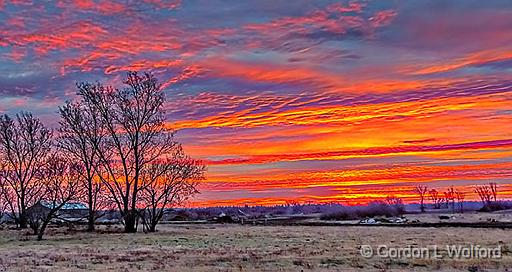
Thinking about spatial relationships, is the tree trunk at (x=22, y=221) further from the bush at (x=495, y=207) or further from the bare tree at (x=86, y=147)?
the bush at (x=495, y=207)

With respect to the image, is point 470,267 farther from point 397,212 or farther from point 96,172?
point 397,212

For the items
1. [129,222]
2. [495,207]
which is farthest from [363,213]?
[129,222]

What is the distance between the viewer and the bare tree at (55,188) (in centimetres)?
5385

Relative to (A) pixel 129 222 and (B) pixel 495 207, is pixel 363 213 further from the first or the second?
(A) pixel 129 222

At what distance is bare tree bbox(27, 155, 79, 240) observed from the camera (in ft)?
177

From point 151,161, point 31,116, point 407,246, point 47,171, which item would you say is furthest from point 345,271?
point 31,116

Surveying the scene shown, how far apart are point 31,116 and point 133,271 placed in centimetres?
5526

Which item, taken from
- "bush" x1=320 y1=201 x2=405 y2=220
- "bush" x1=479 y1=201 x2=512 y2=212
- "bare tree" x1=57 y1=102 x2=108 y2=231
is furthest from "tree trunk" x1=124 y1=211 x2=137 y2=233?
"bush" x1=479 y1=201 x2=512 y2=212

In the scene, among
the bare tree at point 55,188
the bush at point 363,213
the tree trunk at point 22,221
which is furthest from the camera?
the bush at point 363,213

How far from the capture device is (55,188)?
55.6m

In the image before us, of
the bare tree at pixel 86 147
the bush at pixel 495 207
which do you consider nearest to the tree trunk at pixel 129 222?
the bare tree at pixel 86 147

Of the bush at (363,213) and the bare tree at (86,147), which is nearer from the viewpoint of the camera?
the bare tree at (86,147)

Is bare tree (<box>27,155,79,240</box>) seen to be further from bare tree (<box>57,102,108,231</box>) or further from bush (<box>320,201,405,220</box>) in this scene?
bush (<box>320,201,405,220</box>)

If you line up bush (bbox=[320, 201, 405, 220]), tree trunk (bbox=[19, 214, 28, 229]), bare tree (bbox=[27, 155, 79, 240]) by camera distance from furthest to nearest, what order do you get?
bush (bbox=[320, 201, 405, 220])
tree trunk (bbox=[19, 214, 28, 229])
bare tree (bbox=[27, 155, 79, 240])
